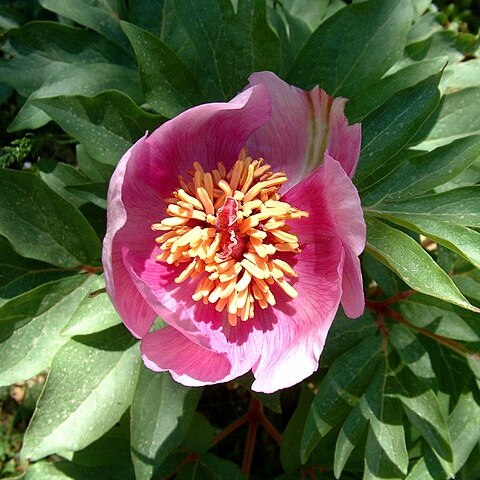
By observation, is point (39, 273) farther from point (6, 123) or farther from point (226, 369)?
point (6, 123)

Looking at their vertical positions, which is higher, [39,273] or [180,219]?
[180,219]

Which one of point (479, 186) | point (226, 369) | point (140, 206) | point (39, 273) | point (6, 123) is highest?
point (479, 186)

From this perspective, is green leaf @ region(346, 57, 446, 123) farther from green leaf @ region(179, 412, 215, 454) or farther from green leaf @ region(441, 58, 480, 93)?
green leaf @ region(179, 412, 215, 454)

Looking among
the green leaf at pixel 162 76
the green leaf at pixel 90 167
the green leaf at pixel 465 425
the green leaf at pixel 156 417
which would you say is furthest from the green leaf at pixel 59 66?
the green leaf at pixel 465 425

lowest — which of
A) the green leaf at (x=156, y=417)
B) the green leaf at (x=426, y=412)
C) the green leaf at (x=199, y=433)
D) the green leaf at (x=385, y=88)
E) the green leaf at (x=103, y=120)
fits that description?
the green leaf at (x=199, y=433)

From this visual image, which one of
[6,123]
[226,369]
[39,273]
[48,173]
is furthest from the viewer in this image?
[6,123]

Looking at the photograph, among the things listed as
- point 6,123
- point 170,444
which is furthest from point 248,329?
point 6,123

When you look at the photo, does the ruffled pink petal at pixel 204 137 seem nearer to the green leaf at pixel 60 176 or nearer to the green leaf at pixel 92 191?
the green leaf at pixel 92 191
